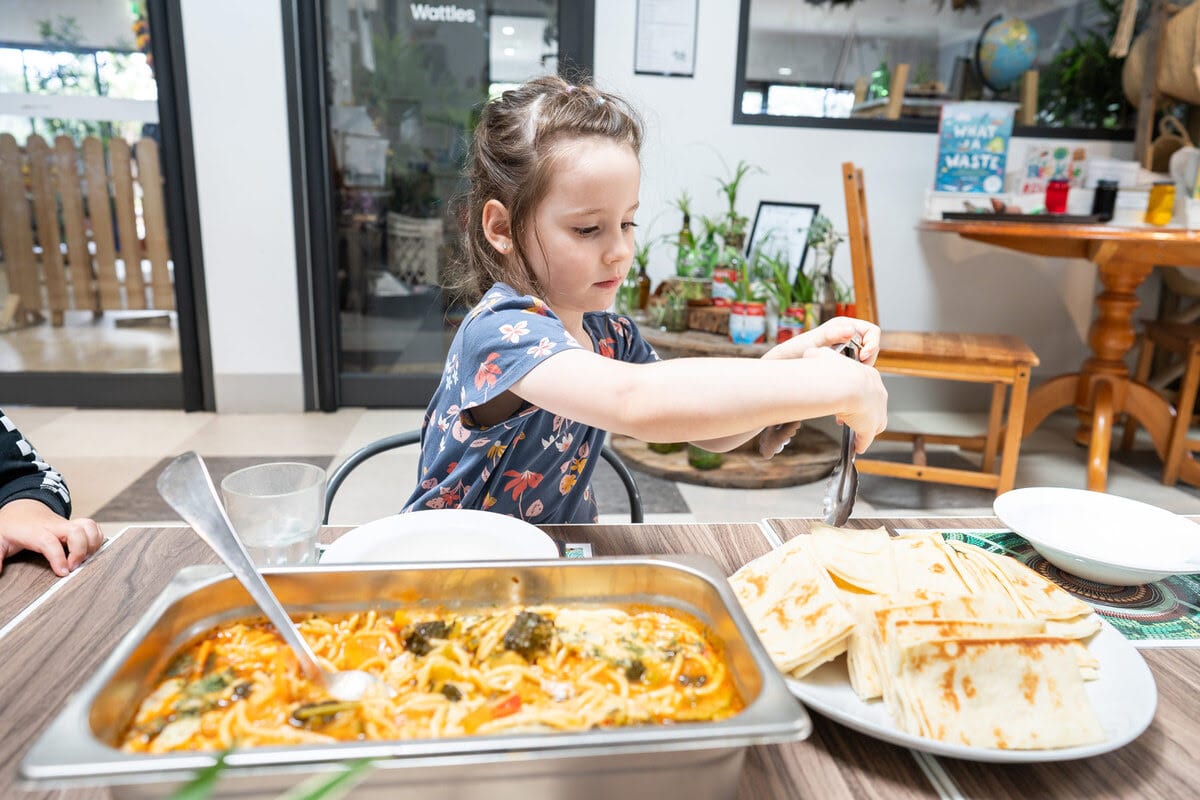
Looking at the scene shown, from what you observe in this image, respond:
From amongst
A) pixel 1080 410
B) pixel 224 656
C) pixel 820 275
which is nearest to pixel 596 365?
pixel 224 656

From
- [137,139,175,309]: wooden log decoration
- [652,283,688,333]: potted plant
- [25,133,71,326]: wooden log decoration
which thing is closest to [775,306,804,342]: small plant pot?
[652,283,688,333]: potted plant

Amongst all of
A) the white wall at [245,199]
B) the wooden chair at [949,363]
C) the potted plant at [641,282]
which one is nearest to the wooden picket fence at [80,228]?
the white wall at [245,199]

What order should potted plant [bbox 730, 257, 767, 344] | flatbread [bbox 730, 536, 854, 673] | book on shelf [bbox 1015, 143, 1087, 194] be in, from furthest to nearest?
book on shelf [bbox 1015, 143, 1087, 194]
potted plant [bbox 730, 257, 767, 344]
flatbread [bbox 730, 536, 854, 673]

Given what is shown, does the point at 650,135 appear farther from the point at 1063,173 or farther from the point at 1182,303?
the point at 1182,303

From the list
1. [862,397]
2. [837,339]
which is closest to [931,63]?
[837,339]

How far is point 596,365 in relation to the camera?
0.83m

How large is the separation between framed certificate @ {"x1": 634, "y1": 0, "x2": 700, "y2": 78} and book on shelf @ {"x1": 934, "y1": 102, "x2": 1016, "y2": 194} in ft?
3.63

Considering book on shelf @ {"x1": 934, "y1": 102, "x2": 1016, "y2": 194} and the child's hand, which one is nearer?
the child's hand

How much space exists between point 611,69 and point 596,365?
2939 millimetres

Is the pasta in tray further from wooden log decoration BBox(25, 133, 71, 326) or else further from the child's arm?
wooden log decoration BBox(25, 133, 71, 326)

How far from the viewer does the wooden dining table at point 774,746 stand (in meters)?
0.55

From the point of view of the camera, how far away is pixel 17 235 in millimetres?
3453

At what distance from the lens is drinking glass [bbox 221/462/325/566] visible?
31.1 inches

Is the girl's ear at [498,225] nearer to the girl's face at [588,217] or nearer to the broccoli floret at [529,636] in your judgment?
the girl's face at [588,217]
